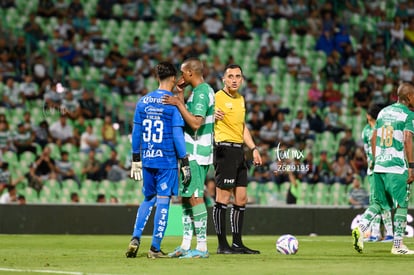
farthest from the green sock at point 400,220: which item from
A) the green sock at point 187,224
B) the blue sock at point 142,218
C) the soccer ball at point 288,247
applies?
the blue sock at point 142,218

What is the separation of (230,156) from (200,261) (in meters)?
2.49

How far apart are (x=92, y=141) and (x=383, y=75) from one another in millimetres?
9295

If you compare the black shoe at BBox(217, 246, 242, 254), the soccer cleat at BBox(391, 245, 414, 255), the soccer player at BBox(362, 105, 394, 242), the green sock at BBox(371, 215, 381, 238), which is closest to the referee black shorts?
the black shoe at BBox(217, 246, 242, 254)

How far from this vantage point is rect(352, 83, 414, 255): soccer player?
529 inches

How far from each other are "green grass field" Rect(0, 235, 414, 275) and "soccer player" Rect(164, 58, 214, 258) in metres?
0.41

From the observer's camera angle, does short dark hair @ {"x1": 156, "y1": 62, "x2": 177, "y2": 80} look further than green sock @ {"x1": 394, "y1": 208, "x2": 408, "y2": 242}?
No

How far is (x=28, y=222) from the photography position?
20516mm

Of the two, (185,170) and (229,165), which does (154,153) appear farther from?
(229,165)

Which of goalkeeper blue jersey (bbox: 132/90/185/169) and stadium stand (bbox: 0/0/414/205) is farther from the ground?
stadium stand (bbox: 0/0/414/205)

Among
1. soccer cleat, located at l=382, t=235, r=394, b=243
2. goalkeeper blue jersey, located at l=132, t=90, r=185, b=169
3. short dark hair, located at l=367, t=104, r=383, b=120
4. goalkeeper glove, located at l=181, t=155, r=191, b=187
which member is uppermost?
short dark hair, located at l=367, t=104, r=383, b=120

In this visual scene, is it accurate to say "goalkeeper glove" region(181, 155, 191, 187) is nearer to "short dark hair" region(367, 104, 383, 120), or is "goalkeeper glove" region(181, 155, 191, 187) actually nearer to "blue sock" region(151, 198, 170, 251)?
"blue sock" region(151, 198, 170, 251)

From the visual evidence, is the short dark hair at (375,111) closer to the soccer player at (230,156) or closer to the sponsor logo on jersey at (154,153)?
the soccer player at (230,156)

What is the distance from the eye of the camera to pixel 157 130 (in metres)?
11.9

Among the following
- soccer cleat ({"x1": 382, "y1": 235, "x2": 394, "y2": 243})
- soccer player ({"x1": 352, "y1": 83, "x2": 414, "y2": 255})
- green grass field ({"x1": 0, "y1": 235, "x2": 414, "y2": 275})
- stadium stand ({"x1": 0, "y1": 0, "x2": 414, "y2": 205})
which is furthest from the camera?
stadium stand ({"x1": 0, "y1": 0, "x2": 414, "y2": 205})
